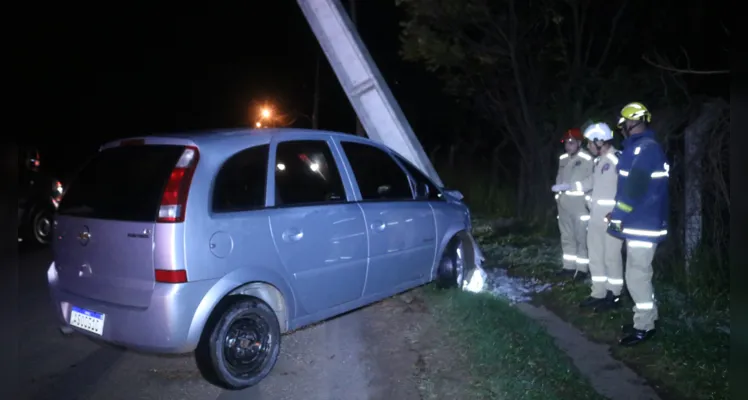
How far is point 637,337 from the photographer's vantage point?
5145mm

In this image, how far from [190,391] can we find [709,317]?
472 centimetres

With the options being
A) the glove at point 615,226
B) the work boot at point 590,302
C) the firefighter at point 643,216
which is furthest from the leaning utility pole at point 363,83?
the firefighter at point 643,216

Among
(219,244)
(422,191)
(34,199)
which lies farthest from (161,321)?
(34,199)

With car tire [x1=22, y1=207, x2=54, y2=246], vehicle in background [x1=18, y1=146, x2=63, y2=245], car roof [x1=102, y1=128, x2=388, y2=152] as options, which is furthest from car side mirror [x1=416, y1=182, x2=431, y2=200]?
car tire [x1=22, y1=207, x2=54, y2=246]

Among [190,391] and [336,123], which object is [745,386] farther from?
[336,123]

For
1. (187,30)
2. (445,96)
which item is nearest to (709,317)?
(445,96)

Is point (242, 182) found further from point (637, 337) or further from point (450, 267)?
point (637, 337)

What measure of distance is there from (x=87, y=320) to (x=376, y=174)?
9.40ft

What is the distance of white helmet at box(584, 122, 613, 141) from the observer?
20.2ft

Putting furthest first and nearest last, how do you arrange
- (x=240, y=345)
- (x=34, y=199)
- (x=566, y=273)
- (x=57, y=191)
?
(x=57, y=191) < (x=34, y=199) < (x=566, y=273) < (x=240, y=345)

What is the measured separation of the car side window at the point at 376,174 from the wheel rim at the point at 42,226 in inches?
277

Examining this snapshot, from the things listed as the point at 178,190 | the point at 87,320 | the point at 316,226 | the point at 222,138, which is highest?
the point at 222,138

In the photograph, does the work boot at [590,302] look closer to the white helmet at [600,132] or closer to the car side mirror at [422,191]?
the white helmet at [600,132]

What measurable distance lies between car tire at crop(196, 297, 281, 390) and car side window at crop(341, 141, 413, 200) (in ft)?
4.77
